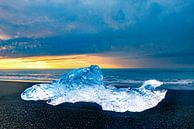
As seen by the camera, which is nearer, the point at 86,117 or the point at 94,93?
the point at 86,117

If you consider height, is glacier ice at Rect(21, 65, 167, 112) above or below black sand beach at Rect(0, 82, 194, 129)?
above

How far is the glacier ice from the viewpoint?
49.8 metres

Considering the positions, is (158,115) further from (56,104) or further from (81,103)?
(56,104)

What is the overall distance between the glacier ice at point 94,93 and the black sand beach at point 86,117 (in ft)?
4.59

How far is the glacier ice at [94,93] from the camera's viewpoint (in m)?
49.8

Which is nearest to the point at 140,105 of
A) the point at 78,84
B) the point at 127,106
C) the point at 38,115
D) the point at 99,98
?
the point at 127,106

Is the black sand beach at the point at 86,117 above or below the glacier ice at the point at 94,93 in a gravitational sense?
below

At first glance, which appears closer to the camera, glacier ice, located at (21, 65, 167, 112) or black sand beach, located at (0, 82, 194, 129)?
black sand beach, located at (0, 82, 194, 129)

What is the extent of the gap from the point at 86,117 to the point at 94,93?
7.20 m

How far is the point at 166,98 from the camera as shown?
7319 cm

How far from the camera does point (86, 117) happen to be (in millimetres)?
47219

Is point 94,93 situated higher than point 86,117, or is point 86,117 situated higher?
point 94,93

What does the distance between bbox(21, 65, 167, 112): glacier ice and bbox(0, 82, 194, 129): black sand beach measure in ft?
4.59

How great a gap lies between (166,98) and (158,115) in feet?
83.0
